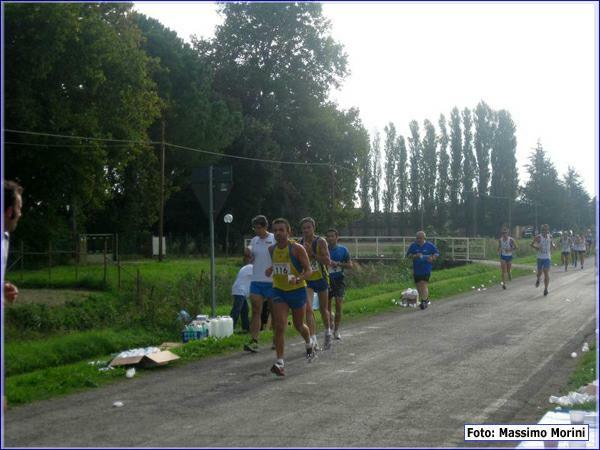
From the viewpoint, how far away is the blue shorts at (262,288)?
490 inches

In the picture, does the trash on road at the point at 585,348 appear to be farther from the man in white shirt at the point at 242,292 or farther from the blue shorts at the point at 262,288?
the man in white shirt at the point at 242,292

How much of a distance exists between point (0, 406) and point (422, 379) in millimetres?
5419

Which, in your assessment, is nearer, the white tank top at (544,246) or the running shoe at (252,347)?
the running shoe at (252,347)

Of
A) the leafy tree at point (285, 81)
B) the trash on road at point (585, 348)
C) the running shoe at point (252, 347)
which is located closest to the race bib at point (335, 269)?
the running shoe at point (252, 347)

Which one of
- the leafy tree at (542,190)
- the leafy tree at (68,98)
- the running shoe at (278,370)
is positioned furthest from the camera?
the leafy tree at (542,190)

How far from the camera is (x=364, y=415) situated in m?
7.83

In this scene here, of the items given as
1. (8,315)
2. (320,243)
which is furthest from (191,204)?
(320,243)

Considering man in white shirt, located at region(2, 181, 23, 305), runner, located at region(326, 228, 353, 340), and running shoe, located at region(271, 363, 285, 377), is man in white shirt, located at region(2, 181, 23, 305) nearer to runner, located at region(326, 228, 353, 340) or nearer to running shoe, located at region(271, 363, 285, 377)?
running shoe, located at region(271, 363, 285, 377)

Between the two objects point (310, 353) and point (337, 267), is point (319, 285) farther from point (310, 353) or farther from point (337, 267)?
→ point (310, 353)

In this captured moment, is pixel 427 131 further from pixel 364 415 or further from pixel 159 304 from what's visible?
pixel 364 415

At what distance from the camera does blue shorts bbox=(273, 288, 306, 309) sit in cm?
1077

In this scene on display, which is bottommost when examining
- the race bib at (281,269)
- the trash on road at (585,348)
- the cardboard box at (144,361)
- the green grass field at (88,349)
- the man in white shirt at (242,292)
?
the green grass field at (88,349)

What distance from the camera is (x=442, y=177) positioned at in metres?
91.1

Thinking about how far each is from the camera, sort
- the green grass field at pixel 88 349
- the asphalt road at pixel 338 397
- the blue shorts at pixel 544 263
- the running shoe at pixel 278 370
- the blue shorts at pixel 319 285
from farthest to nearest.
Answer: the blue shorts at pixel 544 263 → the blue shorts at pixel 319 285 → the running shoe at pixel 278 370 → the green grass field at pixel 88 349 → the asphalt road at pixel 338 397
